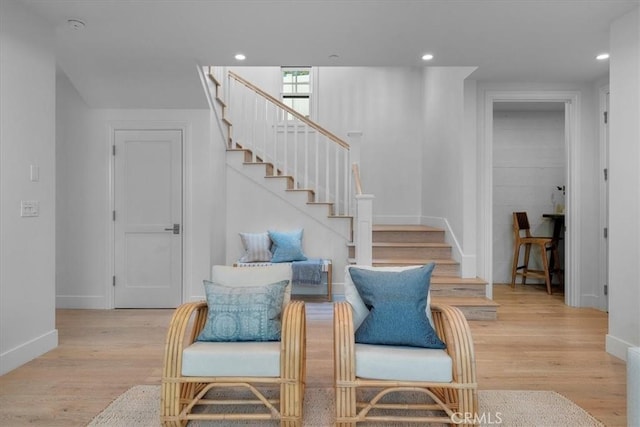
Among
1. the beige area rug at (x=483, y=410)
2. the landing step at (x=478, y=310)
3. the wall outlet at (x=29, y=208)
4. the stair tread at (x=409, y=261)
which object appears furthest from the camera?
the stair tread at (x=409, y=261)

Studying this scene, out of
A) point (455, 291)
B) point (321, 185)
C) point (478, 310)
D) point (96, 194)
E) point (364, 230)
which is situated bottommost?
point (478, 310)

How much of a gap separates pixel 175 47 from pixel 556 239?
553 centimetres

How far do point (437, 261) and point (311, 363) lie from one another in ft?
8.25

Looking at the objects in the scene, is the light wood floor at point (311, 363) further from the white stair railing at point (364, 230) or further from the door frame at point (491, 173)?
the white stair railing at point (364, 230)

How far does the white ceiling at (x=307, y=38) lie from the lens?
312cm

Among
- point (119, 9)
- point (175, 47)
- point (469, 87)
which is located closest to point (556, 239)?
point (469, 87)

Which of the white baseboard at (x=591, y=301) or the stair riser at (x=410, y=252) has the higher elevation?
the stair riser at (x=410, y=252)

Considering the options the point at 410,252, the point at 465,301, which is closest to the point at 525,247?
the point at 410,252

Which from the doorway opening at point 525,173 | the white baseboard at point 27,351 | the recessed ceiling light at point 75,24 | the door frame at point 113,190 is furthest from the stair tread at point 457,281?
the recessed ceiling light at point 75,24

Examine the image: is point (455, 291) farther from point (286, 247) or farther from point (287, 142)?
point (287, 142)

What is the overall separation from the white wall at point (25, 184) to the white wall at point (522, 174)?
5.77 metres

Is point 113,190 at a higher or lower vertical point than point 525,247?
higher

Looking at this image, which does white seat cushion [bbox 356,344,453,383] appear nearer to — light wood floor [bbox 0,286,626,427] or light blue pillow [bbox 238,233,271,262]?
light wood floor [bbox 0,286,626,427]

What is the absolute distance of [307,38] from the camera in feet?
12.0
